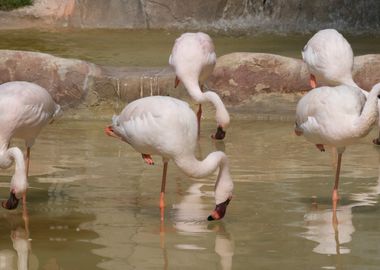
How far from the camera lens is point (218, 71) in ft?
32.9

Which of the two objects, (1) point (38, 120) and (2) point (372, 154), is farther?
(2) point (372, 154)

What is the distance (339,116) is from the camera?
666 centimetres

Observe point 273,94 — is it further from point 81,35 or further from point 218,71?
point 81,35

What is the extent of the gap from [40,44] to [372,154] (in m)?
5.37

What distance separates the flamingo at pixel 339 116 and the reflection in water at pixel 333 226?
103mm

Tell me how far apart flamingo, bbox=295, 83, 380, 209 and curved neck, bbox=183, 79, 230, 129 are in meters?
1.07

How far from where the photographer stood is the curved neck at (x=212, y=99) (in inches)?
314

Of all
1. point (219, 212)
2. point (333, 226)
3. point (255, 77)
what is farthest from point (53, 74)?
point (333, 226)

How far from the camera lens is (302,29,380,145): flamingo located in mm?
8742

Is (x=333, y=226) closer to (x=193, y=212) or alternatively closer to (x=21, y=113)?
(x=193, y=212)

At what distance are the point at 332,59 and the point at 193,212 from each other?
2.57 metres

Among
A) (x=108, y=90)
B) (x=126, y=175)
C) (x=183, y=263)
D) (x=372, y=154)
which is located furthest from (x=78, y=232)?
(x=108, y=90)

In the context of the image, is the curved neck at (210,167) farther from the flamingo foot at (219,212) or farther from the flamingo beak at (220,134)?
the flamingo beak at (220,134)

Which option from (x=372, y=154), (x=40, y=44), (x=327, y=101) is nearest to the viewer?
(x=327, y=101)
